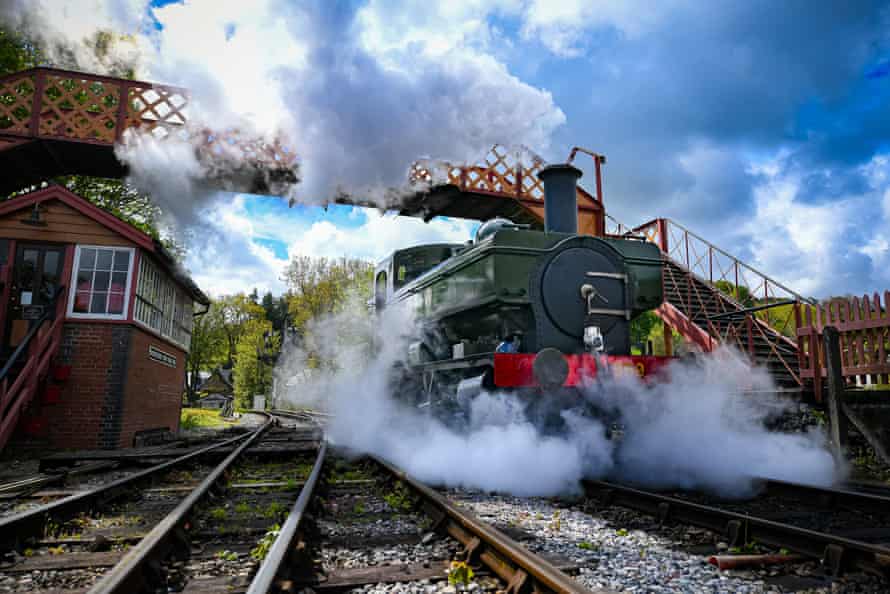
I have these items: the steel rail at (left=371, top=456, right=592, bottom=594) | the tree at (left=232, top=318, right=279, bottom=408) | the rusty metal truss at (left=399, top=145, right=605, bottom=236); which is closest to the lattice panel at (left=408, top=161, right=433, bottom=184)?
the rusty metal truss at (left=399, top=145, right=605, bottom=236)

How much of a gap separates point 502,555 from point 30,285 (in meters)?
10.6

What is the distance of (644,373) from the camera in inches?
233

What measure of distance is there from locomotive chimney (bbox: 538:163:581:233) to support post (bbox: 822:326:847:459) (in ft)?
11.8

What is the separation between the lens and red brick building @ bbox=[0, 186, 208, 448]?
9.70 meters

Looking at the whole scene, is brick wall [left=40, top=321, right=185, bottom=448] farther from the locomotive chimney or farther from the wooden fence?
the wooden fence

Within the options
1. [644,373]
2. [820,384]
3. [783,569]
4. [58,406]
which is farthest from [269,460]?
[820,384]

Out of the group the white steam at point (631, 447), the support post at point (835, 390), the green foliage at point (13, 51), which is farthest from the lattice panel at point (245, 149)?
the green foliage at point (13, 51)

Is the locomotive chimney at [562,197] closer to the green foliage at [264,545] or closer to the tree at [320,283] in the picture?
the green foliage at [264,545]

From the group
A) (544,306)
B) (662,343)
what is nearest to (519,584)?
(544,306)

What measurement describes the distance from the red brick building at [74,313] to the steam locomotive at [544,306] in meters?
6.08

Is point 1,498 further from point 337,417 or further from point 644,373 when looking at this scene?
point 337,417

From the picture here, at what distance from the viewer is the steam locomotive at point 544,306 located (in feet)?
18.7

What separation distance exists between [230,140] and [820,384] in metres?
8.96

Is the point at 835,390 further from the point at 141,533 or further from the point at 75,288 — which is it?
the point at 75,288
